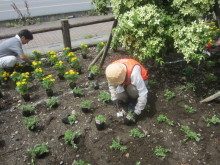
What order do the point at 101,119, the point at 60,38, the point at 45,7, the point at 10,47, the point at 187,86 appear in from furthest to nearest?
the point at 45,7, the point at 60,38, the point at 10,47, the point at 187,86, the point at 101,119

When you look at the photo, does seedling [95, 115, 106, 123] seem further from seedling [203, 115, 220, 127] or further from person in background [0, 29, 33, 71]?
person in background [0, 29, 33, 71]

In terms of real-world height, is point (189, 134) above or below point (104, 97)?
below

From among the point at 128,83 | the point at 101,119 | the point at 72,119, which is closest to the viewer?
the point at 101,119

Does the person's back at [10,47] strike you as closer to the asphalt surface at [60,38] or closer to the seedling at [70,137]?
the asphalt surface at [60,38]

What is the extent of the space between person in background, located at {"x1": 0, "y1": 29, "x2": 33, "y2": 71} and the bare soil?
26.5 inches

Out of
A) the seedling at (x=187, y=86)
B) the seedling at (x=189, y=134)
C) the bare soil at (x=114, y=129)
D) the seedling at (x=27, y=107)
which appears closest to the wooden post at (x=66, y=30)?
the bare soil at (x=114, y=129)

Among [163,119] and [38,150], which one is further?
[163,119]

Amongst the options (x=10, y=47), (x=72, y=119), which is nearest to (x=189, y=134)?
(x=72, y=119)

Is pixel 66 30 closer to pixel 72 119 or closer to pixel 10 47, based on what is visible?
pixel 10 47

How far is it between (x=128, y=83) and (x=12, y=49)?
3.11 meters

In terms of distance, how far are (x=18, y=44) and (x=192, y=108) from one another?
409cm

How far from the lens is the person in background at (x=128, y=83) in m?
3.22

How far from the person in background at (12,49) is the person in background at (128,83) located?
2639 mm

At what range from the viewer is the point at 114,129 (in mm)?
3621
